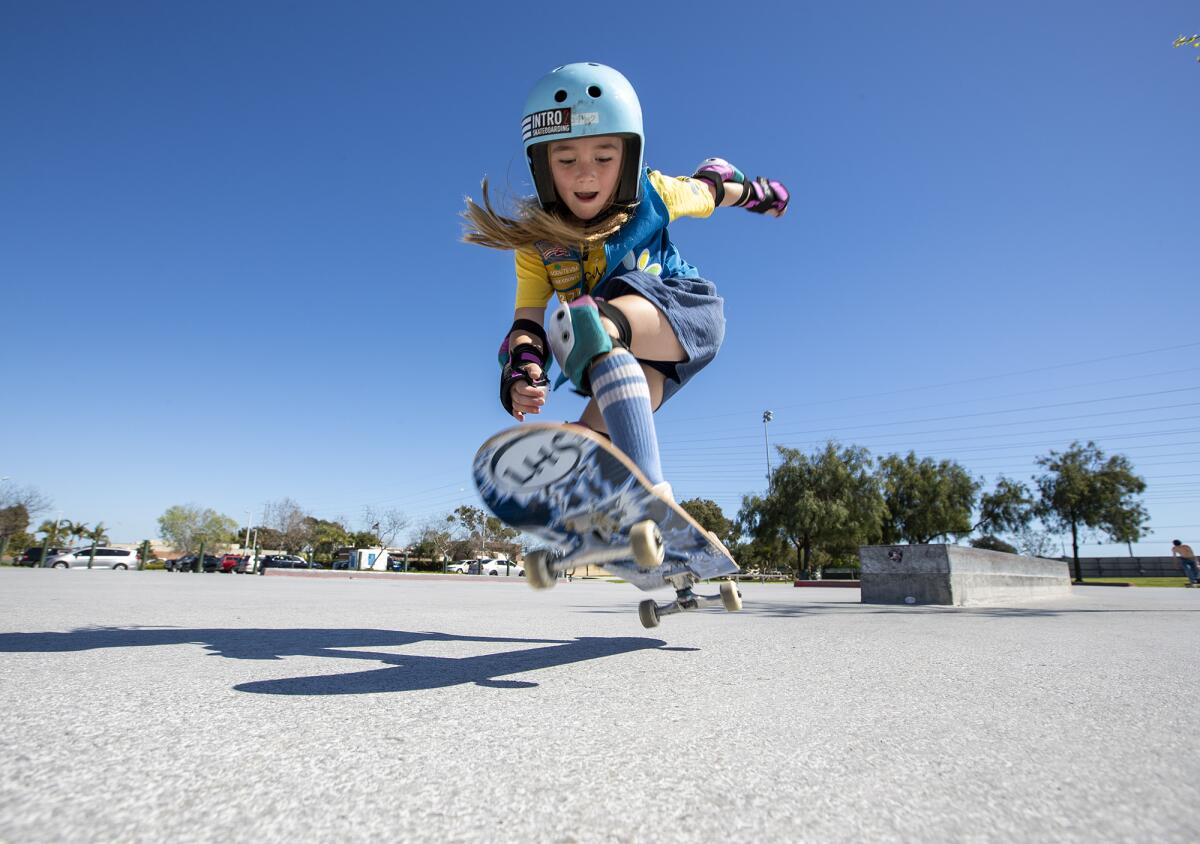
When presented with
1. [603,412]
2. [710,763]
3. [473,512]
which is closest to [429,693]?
[710,763]

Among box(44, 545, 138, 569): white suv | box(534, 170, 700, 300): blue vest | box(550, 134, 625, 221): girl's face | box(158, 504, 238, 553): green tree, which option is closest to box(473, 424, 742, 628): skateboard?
box(534, 170, 700, 300): blue vest

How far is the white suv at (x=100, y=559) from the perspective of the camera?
29.7 metres

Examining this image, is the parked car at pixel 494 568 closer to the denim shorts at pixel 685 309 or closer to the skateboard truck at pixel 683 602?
the skateboard truck at pixel 683 602

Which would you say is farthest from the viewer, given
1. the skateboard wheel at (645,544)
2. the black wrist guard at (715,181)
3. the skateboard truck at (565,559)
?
the black wrist guard at (715,181)

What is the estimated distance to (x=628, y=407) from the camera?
6.72 ft

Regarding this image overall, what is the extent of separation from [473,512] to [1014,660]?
57.2 metres

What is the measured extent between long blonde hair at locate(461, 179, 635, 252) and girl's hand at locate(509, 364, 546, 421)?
22.3 inches

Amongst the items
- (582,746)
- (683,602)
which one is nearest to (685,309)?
(683,602)

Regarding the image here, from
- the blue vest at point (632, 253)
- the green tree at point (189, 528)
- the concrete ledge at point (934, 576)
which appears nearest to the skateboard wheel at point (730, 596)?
the blue vest at point (632, 253)

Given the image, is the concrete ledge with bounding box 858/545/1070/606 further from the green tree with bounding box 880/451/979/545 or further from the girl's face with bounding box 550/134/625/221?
the green tree with bounding box 880/451/979/545

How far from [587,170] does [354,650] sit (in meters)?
1.94

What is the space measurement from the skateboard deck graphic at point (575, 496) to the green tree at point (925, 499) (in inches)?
1601

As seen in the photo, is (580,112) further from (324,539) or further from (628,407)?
(324,539)

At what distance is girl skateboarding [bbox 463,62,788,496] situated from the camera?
2.07 metres
